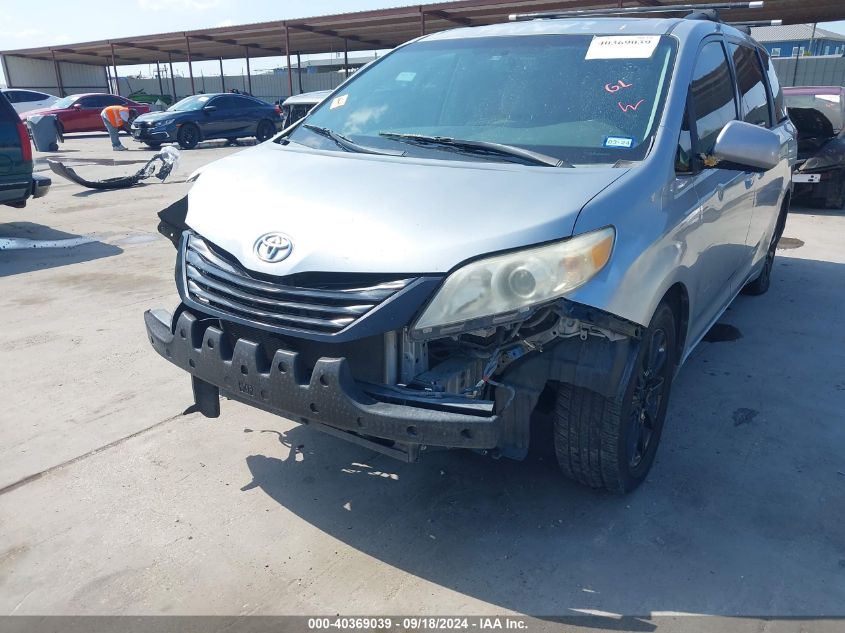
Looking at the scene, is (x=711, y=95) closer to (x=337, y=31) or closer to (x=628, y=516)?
(x=628, y=516)

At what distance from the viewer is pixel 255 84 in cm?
4166

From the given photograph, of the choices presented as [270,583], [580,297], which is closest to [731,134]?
[580,297]

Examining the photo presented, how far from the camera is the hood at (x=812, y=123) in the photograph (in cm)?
934

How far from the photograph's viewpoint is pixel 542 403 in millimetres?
2777

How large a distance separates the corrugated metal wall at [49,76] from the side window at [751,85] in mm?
45328

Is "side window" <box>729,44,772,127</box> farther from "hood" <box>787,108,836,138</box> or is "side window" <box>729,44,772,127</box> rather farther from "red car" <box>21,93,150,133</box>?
"red car" <box>21,93,150,133</box>

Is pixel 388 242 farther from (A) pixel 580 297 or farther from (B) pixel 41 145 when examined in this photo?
(B) pixel 41 145

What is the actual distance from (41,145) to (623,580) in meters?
20.7

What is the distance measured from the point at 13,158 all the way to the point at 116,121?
13897mm

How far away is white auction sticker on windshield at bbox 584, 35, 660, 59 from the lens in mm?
3188

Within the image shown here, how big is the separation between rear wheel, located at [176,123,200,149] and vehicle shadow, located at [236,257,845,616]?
1737cm

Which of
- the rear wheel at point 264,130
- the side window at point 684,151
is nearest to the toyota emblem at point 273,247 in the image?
the side window at point 684,151

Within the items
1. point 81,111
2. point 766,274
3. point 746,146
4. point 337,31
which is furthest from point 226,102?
point 746,146

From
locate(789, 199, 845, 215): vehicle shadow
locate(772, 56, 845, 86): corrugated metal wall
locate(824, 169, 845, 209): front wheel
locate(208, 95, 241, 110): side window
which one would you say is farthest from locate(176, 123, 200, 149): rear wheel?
locate(772, 56, 845, 86): corrugated metal wall
